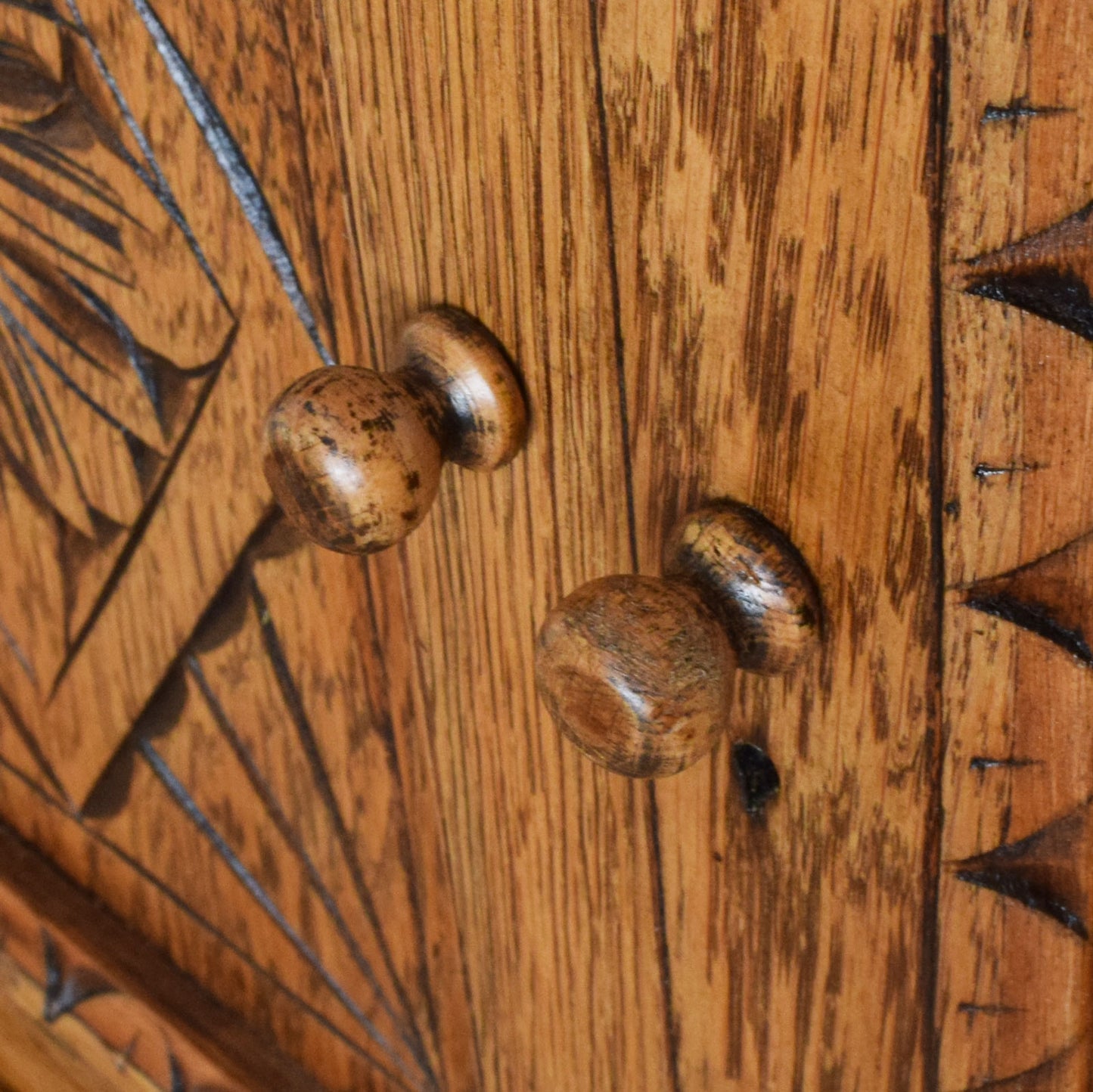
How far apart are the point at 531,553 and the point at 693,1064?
0.18 metres

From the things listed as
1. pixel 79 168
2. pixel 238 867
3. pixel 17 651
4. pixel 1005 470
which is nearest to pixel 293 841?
pixel 238 867

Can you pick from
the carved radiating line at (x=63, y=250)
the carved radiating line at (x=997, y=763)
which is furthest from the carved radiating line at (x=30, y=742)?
the carved radiating line at (x=997, y=763)

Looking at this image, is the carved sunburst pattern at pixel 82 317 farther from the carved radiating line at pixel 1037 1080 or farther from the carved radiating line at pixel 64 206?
the carved radiating line at pixel 1037 1080

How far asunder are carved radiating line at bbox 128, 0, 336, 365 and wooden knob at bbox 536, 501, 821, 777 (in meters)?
0.18

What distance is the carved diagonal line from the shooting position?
304 mm

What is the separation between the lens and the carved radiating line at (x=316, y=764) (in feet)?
1.71

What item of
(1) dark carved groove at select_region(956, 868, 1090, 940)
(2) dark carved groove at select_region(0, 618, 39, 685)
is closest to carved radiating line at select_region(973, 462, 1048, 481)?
(1) dark carved groove at select_region(956, 868, 1090, 940)

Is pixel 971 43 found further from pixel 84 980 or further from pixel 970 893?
pixel 84 980

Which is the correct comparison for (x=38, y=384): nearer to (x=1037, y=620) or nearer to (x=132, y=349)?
(x=132, y=349)

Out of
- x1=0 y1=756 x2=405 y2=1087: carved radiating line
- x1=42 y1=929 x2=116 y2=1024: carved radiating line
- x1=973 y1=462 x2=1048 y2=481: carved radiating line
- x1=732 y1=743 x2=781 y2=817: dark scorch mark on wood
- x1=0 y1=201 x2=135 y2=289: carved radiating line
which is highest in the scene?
x1=0 y1=201 x2=135 y2=289: carved radiating line

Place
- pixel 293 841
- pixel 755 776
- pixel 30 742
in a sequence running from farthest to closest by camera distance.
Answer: pixel 30 742, pixel 293 841, pixel 755 776

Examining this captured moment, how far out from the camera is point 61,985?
0.70 meters

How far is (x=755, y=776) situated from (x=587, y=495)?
0.09 m

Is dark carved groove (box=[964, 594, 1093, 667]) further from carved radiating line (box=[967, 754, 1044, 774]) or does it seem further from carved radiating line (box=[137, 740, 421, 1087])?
carved radiating line (box=[137, 740, 421, 1087])
